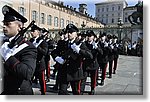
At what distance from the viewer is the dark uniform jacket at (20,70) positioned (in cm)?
110

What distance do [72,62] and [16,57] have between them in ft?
2.59

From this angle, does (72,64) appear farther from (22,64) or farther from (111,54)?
(111,54)

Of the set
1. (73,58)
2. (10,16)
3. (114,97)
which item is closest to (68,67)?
(73,58)

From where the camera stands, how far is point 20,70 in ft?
3.58

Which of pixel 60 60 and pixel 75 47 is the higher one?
pixel 75 47

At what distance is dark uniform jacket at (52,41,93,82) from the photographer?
1.86 metres

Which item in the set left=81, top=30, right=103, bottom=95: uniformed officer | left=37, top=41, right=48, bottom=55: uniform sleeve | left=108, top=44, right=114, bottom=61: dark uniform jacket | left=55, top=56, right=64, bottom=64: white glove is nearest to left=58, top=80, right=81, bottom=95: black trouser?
left=55, top=56, right=64, bottom=64: white glove

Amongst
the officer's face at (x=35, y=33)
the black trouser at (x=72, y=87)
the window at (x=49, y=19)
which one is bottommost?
the black trouser at (x=72, y=87)

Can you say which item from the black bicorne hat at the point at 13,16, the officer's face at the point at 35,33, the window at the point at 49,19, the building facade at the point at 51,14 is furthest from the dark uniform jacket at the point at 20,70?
the window at the point at 49,19

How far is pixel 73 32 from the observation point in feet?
6.08

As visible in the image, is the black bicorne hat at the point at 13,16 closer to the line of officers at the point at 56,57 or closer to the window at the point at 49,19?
the line of officers at the point at 56,57

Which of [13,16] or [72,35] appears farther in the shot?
[72,35]

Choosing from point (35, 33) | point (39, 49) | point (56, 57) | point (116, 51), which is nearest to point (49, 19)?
point (35, 33)

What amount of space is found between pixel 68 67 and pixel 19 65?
2.75 ft
